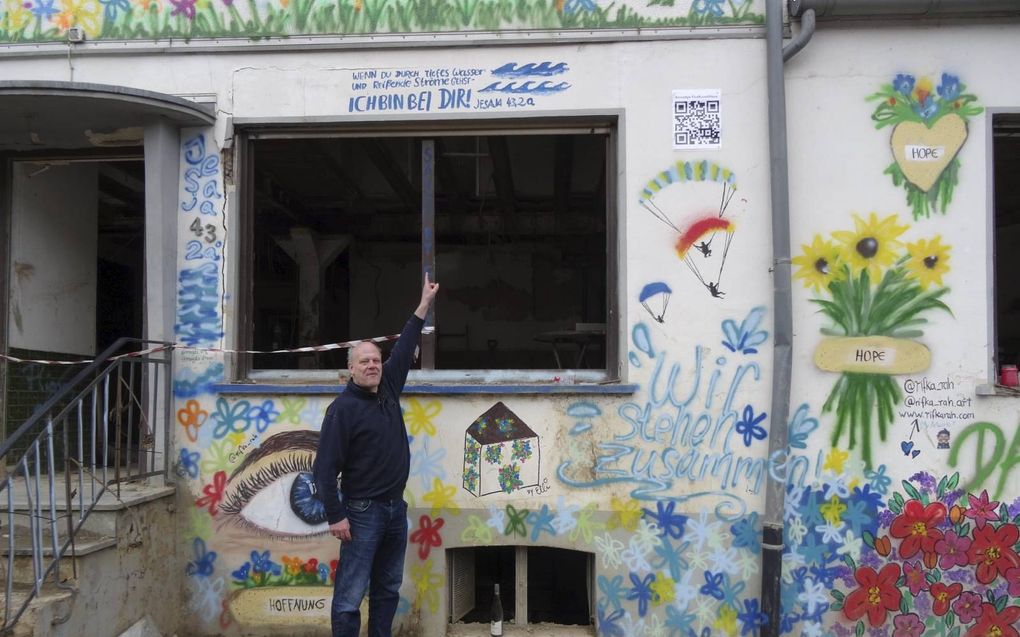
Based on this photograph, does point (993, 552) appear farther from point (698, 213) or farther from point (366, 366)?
point (366, 366)

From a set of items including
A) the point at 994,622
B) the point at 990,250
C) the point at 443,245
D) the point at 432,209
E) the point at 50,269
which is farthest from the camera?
the point at 443,245

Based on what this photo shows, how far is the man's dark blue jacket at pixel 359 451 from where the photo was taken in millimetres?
4023

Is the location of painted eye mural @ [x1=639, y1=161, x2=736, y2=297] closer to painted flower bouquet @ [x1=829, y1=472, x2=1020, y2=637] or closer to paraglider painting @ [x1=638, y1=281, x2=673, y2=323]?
paraglider painting @ [x1=638, y1=281, x2=673, y2=323]

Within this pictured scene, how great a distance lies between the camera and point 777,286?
4770 millimetres

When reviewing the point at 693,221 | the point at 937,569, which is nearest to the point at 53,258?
the point at 693,221

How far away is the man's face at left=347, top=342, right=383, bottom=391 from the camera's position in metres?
4.15

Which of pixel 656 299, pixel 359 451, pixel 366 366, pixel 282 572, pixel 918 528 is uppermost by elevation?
pixel 656 299

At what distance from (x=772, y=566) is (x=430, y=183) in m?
3.23

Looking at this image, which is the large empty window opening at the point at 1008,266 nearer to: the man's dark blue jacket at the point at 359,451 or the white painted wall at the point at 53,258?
the man's dark blue jacket at the point at 359,451

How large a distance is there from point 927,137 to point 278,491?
4.65 metres

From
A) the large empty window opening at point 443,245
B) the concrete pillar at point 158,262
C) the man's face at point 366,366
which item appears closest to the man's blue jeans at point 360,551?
the man's face at point 366,366

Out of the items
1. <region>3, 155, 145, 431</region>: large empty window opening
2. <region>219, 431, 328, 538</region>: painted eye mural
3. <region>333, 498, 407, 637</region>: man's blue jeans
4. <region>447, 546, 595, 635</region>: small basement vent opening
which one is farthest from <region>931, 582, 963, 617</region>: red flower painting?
<region>3, 155, 145, 431</region>: large empty window opening

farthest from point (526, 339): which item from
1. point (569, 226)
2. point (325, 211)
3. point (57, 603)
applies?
point (57, 603)

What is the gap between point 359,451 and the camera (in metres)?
4.13
